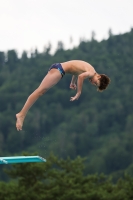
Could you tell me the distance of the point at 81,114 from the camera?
11444 centimetres

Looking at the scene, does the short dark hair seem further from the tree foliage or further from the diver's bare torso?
the tree foliage

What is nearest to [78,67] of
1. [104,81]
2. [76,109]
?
[104,81]

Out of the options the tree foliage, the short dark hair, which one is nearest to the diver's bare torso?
the short dark hair

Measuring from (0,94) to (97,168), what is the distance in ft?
85.1

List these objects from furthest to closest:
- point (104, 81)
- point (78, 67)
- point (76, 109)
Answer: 1. point (76, 109)
2. point (104, 81)
3. point (78, 67)

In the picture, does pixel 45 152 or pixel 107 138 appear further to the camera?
pixel 107 138

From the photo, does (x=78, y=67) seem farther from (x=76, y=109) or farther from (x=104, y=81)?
(x=76, y=109)

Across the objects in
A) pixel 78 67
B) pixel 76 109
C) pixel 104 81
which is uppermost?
pixel 78 67

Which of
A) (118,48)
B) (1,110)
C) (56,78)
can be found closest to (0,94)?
(1,110)

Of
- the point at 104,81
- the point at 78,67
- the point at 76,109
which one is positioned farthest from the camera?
the point at 76,109

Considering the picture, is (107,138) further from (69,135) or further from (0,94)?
(0,94)

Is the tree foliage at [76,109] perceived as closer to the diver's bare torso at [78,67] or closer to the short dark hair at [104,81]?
the short dark hair at [104,81]

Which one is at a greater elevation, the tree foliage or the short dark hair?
the short dark hair

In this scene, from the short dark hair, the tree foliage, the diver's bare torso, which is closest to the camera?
the diver's bare torso
